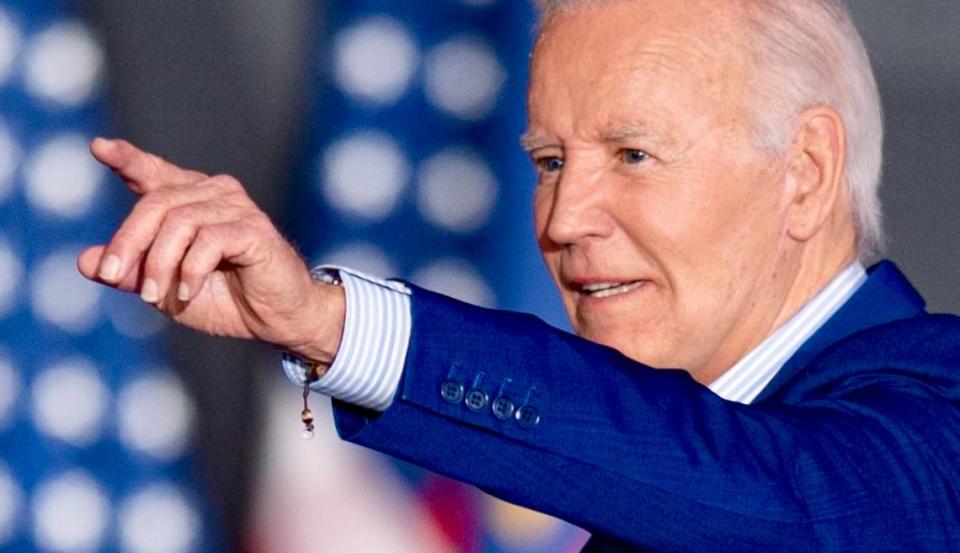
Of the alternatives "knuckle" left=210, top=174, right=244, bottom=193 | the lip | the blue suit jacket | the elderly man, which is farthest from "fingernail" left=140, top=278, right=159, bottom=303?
the lip

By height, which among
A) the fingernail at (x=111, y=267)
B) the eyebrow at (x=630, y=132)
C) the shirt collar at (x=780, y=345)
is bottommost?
the shirt collar at (x=780, y=345)

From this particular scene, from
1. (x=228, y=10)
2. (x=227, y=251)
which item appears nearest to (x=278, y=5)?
(x=228, y=10)

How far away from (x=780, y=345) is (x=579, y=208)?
24cm

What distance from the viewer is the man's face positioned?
177 cm

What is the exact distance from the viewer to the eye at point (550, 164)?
6.24ft

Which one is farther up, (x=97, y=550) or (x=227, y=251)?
(x=227, y=251)

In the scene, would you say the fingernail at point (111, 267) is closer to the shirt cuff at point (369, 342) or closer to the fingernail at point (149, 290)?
the fingernail at point (149, 290)

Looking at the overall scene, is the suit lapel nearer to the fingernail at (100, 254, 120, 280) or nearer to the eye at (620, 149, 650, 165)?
the eye at (620, 149, 650, 165)

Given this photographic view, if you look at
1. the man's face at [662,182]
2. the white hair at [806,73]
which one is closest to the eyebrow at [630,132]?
the man's face at [662,182]

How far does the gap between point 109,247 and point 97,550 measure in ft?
6.24

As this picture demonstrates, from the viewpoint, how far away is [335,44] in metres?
2.97

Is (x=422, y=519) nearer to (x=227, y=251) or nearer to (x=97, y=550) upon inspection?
(x=97, y=550)

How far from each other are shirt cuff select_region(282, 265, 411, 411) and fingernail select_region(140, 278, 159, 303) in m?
0.15

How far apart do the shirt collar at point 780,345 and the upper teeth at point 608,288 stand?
13 cm
